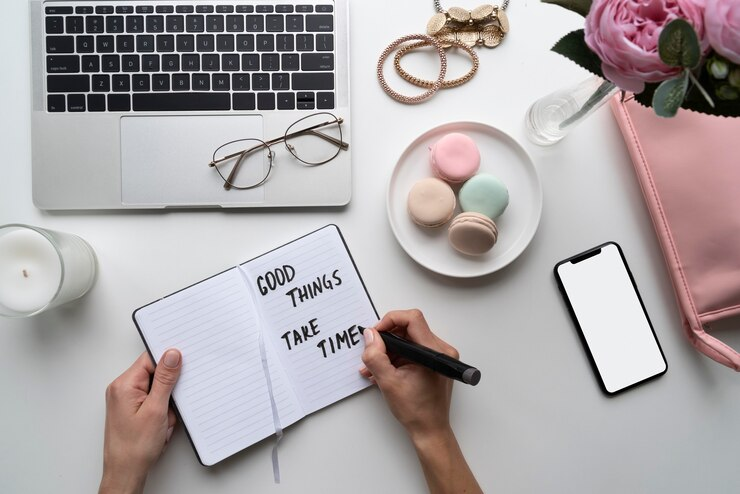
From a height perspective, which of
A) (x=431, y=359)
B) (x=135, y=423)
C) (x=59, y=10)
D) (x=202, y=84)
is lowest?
(x=135, y=423)

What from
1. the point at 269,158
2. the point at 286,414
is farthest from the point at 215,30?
the point at 286,414

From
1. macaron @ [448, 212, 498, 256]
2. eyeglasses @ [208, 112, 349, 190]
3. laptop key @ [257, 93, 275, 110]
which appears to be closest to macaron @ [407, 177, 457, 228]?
macaron @ [448, 212, 498, 256]

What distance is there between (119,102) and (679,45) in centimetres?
68

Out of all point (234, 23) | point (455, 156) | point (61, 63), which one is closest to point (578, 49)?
point (455, 156)

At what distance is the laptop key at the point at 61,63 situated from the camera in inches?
29.0

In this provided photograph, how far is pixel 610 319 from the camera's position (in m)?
0.77

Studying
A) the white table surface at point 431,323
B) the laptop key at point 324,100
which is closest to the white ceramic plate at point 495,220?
the white table surface at point 431,323

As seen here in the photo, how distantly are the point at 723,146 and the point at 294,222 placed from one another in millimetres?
593

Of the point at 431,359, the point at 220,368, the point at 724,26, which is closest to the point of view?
the point at 724,26

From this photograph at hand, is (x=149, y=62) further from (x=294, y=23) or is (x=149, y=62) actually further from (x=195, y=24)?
(x=294, y=23)

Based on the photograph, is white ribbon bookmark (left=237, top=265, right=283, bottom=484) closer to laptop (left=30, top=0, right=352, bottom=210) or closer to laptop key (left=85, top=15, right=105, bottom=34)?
laptop (left=30, top=0, right=352, bottom=210)

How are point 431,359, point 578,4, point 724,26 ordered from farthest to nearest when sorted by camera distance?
point 431,359 → point 578,4 → point 724,26

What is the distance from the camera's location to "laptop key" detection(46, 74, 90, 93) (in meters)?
0.74

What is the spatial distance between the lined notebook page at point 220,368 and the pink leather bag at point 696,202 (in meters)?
0.58
